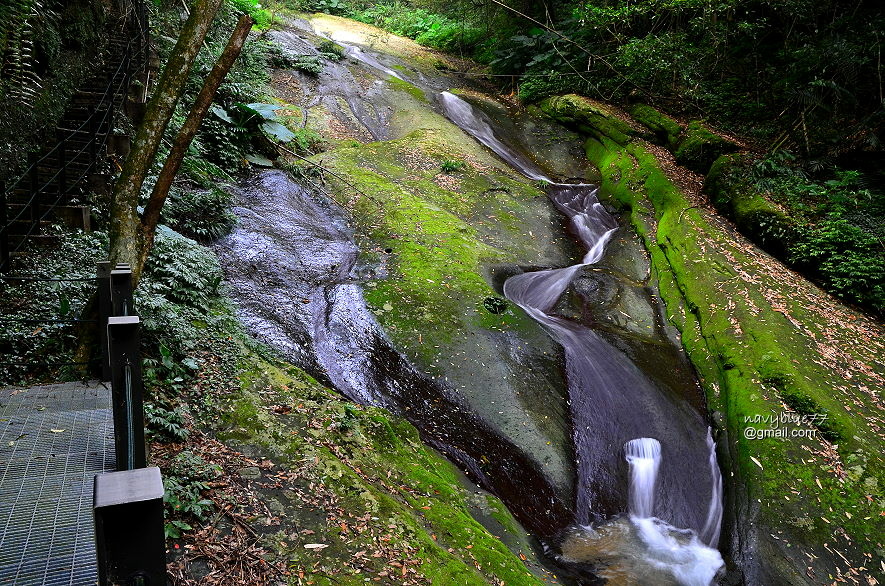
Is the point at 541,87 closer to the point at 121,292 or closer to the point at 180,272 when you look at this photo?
the point at 180,272

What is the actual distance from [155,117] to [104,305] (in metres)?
1.74

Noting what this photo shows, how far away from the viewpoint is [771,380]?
819cm

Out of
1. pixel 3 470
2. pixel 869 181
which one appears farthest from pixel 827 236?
pixel 3 470

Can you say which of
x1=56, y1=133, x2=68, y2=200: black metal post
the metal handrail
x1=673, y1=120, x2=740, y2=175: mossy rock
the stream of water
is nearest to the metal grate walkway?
the metal handrail

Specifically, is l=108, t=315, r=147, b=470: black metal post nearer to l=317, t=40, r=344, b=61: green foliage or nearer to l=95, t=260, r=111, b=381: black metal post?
l=95, t=260, r=111, b=381: black metal post

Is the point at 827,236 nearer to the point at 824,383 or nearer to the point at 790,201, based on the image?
the point at 790,201

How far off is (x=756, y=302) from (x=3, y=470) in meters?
10.6

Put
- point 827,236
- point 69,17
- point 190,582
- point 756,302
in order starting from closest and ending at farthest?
point 190,582, point 69,17, point 756,302, point 827,236

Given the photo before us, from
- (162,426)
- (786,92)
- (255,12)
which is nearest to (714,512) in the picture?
(162,426)

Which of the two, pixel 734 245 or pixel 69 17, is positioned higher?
pixel 69 17

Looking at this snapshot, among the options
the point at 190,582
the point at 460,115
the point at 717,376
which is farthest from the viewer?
the point at 460,115

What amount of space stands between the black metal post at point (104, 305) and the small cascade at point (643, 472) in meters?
6.27

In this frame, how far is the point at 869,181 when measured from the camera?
1184 cm

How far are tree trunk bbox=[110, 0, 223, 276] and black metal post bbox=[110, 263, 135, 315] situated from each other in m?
1.16
